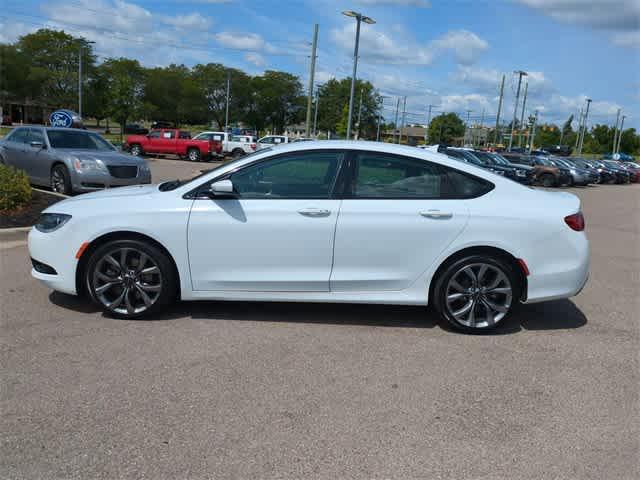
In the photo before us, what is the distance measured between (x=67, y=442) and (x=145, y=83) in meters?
94.2

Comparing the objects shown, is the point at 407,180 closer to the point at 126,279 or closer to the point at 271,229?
the point at 271,229

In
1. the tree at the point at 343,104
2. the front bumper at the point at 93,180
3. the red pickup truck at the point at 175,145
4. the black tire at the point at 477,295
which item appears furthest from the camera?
the tree at the point at 343,104

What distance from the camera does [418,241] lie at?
5.00 m

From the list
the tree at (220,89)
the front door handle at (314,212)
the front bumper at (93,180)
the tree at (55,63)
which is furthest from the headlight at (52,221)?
the tree at (220,89)

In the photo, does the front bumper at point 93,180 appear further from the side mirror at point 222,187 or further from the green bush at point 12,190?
the side mirror at point 222,187

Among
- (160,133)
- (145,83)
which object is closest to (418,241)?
(160,133)

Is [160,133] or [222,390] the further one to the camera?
[160,133]

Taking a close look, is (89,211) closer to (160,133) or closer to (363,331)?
(363,331)

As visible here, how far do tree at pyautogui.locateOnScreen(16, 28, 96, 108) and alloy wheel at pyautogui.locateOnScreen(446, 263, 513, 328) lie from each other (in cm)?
7624

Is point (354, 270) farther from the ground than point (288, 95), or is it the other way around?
point (288, 95)

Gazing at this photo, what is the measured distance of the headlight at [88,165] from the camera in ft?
38.6

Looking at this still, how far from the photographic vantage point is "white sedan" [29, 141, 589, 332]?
195 inches

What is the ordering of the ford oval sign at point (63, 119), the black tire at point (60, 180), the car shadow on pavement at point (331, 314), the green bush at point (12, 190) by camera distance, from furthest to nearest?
the ford oval sign at point (63, 119), the black tire at point (60, 180), the green bush at point (12, 190), the car shadow on pavement at point (331, 314)

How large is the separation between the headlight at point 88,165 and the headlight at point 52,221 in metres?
6.95
